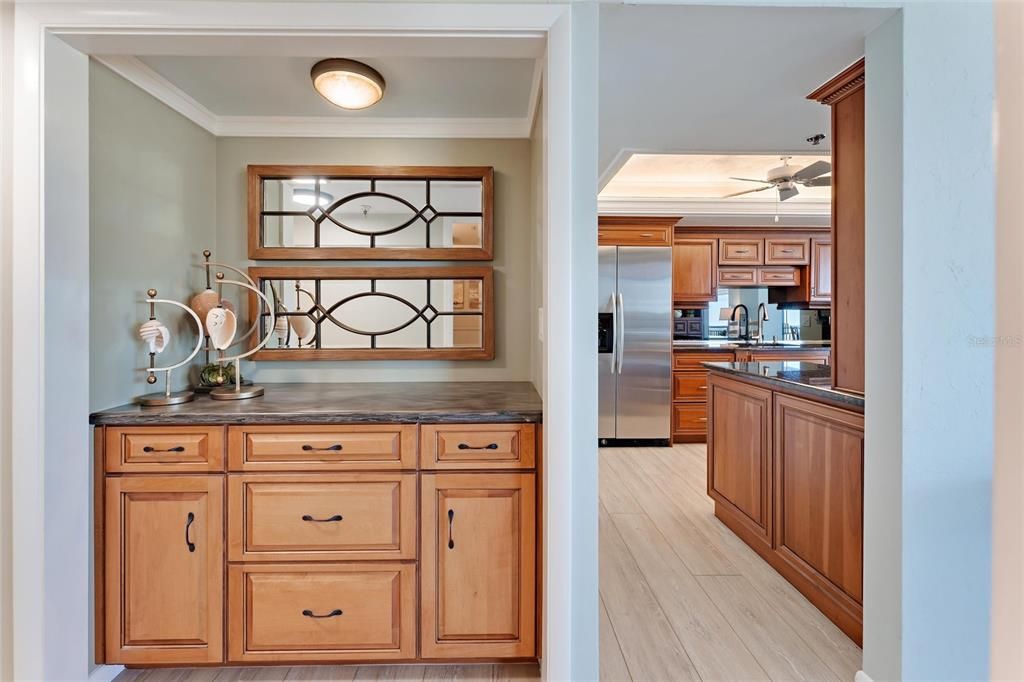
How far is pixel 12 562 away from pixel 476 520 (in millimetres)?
1376

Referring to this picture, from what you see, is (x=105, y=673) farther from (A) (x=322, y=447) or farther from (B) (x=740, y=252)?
(B) (x=740, y=252)

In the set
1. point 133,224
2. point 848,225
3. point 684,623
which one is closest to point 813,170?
point 848,225

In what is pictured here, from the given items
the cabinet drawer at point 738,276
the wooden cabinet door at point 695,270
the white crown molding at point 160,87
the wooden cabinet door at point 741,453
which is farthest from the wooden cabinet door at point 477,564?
the cabinet drawer at point 738,276

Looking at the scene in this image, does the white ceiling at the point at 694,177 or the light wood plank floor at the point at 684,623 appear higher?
the white ceiling at the point at 694,177

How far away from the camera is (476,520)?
1.64 m

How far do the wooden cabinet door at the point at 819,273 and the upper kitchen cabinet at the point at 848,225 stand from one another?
377 cm

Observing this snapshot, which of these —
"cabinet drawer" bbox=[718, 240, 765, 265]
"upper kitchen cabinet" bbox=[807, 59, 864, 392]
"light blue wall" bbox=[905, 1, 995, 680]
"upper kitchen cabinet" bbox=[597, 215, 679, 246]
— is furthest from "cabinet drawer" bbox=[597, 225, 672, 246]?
"light blue wall" bbox=[905, 1, 995, 680]

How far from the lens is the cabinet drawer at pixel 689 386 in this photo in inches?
193

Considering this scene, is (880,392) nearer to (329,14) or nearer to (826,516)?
(826,516)

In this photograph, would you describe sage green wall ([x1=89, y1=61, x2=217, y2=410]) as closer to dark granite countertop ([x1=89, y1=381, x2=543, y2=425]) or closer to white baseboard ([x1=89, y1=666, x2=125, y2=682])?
dark granite countertop ([x1=89, y1=381, x2=543, y2=425])

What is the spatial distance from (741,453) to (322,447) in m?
Result: 2.23

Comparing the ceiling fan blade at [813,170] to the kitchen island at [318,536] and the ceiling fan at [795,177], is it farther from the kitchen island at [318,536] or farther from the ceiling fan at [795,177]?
the kitchen island at [318,536]

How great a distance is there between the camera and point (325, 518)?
163 centimetres

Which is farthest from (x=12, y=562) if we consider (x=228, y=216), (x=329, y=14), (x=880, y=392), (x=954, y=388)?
(x=954, y=388)
